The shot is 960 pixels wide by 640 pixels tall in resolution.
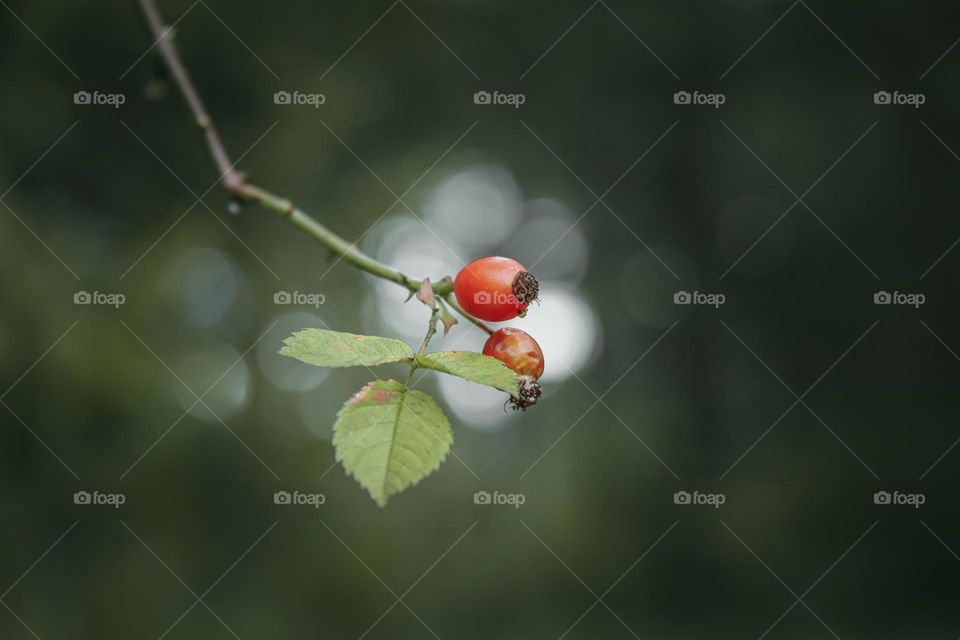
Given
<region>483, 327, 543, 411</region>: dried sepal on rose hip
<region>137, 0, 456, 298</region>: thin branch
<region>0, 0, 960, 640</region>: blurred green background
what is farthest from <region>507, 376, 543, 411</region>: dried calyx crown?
<region>0, 0, 960, 640</region>: blurred green background

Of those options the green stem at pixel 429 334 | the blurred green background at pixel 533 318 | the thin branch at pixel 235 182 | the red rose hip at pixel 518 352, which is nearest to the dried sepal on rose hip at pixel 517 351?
the red rose hip at pixel 518 352

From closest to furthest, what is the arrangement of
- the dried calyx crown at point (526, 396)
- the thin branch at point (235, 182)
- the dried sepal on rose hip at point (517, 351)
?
the thin branch at point (235, 182) → the dried sepal on rose hip at point (517, 351) → the dried calyx crown at point (526, 396)

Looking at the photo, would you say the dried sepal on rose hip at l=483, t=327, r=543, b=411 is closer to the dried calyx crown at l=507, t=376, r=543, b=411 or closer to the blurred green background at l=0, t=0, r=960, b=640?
the dried calyx crown at l=507, t=376, r=543, b=411

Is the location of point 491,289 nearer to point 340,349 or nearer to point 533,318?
point 340,349

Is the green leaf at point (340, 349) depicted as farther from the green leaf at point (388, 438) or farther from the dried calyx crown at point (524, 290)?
the dried calyx crown at point (524, 290)

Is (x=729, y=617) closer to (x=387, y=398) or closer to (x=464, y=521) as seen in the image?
(x=464, y=521)

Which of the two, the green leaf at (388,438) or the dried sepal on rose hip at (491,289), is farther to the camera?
the dried sepal on rose hip at (491,289)

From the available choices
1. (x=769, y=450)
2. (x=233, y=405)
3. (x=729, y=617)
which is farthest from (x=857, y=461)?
(x=233, y=405)
